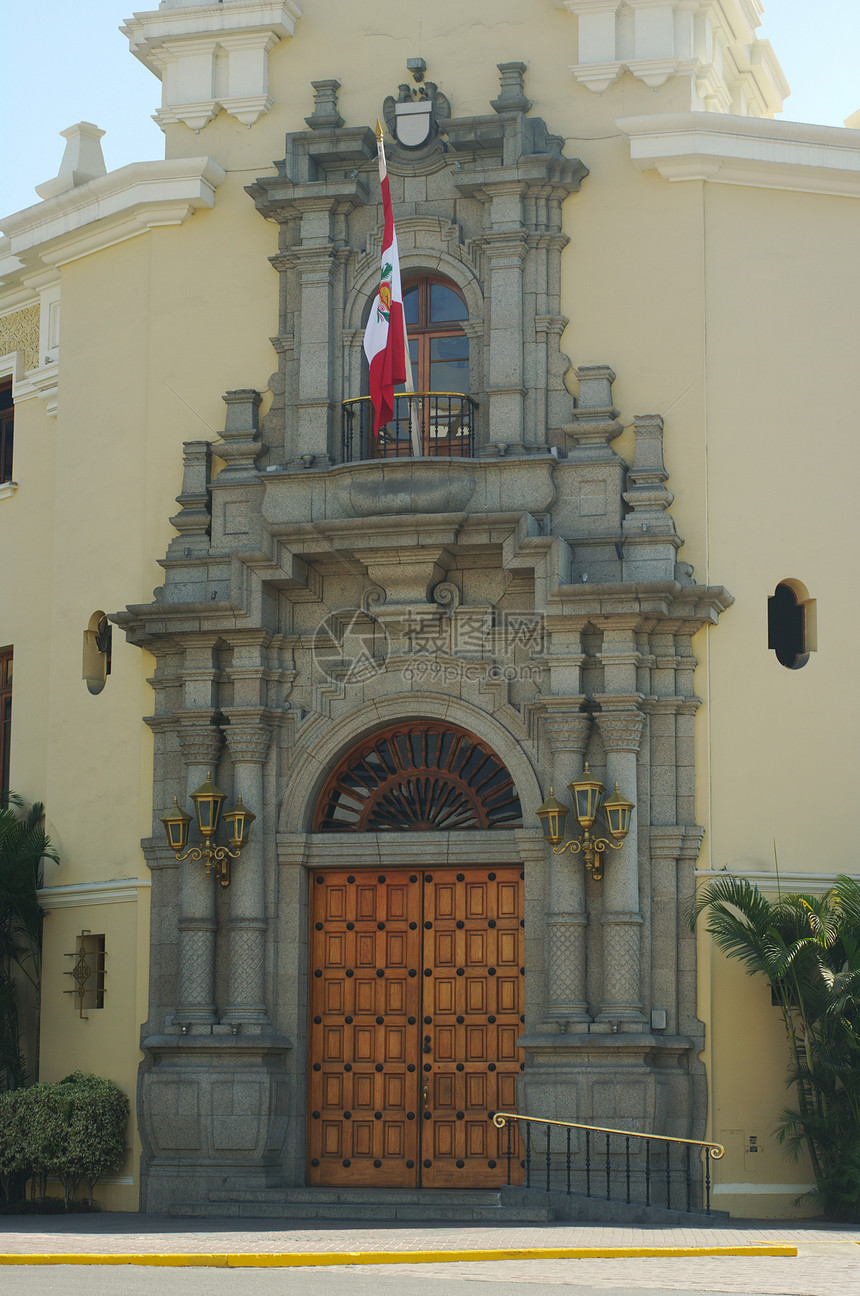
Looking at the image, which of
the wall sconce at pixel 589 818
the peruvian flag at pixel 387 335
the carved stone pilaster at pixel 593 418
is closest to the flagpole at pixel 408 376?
the peruvian flag at pixel 387 335

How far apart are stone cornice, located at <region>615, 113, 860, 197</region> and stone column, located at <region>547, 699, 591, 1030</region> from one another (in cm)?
557

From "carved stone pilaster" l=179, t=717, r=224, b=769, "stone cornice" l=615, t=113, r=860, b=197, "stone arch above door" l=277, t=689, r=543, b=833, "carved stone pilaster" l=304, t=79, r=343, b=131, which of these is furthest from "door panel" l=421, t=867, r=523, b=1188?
"carved stone pilaster" l=304, t=79, r=343, b=131

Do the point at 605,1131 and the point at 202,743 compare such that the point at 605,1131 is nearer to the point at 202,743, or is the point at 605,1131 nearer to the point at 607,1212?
the point at 607,1212

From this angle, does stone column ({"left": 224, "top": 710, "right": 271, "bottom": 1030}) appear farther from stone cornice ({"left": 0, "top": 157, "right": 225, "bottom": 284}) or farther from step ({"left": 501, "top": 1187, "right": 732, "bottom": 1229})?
stone cornice ({"left": 0, "top": 157, "right": 225, "bottom": 284})

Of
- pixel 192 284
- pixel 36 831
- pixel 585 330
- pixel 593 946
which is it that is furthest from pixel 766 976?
pixel 192 284

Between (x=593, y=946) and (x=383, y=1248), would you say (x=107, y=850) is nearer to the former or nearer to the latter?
(x=593, y=946)

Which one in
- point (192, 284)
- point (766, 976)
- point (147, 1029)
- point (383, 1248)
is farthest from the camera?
point (192, 284)

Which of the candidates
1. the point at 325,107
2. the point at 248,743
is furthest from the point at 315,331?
the point at 248,743

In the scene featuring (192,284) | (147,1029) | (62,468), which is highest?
(192,284)

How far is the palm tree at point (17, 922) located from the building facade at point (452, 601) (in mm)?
294

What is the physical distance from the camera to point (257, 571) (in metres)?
19.3

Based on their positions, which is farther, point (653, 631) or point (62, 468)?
point (62, 468)

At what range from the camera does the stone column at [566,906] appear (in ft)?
58.2

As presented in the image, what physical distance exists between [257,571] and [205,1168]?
19.1ft
